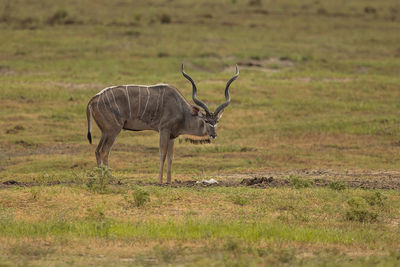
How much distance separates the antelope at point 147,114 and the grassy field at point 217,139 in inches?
35.5

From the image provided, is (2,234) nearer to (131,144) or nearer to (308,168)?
(308,168)

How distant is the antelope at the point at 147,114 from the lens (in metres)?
13.9

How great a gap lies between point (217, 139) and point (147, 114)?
17.4 feet

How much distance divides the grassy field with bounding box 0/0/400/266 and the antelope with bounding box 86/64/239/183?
90cm

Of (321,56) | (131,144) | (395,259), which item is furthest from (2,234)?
(321,56)

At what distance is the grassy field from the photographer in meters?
8.92

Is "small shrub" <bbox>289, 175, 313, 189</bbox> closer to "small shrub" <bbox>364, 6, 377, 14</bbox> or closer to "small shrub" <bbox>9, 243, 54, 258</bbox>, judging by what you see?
"small shrub" <bbox>9, 243, 54, 258</bbox>

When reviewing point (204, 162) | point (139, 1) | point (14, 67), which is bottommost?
point (204, 162)

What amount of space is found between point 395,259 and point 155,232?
283 centimetres

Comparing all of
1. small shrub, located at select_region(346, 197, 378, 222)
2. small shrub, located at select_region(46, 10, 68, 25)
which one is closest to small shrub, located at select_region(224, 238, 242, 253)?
small shrub, located at select_region(346, 197, 378, 222)

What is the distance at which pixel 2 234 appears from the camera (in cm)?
896

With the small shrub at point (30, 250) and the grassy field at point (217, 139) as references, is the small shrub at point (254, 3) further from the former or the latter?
the small shrub at point (30, 250)

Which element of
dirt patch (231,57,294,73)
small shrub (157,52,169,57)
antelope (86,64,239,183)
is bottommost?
antelope (86,64,239,183)

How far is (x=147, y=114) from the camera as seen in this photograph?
46.0ft
